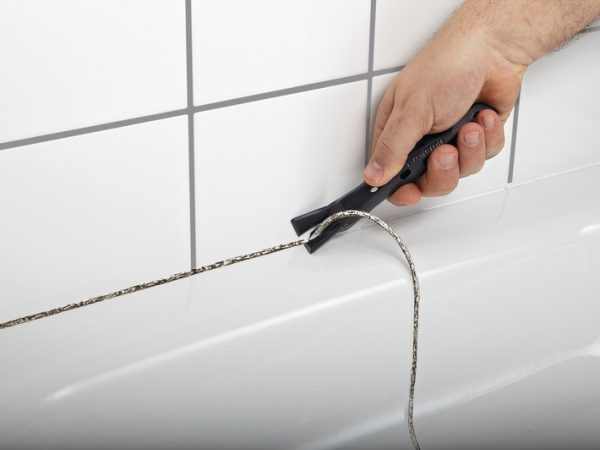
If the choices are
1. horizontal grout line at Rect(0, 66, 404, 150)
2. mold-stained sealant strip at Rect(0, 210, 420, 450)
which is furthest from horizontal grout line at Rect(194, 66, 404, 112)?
mold-stained sealant strip at Rect(0, 210, 420, 450)

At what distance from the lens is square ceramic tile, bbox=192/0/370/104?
2.30ft

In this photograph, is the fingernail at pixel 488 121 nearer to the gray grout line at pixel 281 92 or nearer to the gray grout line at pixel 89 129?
the gray grout line at pixel 281 92

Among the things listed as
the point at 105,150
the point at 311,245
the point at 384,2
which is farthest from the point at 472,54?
the point at 105,150

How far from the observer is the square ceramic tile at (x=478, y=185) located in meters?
0.90

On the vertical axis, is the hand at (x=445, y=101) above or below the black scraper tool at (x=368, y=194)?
above

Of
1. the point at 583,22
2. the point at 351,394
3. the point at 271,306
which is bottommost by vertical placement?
the point at 351,394

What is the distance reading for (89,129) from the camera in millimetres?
673

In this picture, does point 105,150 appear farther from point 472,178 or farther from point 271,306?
point 472,178

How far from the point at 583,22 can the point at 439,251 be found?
0.24 m

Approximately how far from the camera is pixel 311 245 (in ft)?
2.70

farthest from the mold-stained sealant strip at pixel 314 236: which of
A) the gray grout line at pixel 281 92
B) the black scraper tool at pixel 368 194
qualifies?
the gray grout line at pixel 281 92

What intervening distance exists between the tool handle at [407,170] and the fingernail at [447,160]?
0.01 meters

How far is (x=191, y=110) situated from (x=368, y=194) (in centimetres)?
18

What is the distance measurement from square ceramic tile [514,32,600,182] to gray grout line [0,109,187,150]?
0.38 metres
